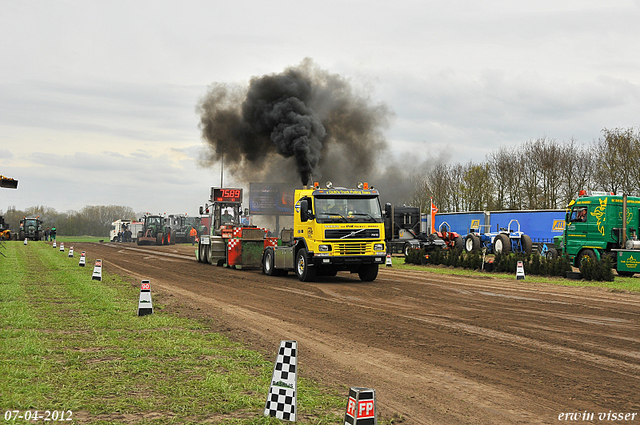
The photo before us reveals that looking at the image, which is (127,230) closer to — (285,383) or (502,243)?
(502,243)

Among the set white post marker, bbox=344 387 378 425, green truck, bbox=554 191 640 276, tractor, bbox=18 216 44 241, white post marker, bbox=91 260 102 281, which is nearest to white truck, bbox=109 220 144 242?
tractor, bbox=18 216 44 241

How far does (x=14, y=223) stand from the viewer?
12406 cm

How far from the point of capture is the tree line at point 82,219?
11606cm

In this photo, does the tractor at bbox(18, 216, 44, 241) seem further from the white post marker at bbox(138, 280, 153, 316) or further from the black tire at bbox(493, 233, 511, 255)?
the white post marker at bbox(138, 280, 153, 316)

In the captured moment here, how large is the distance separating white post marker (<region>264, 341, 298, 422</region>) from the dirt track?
1.05 m

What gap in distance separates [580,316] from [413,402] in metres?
7.09

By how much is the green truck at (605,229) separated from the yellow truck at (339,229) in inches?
316

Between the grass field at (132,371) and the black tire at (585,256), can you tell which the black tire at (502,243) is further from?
the grass field at (132,371)

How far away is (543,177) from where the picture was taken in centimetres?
4856

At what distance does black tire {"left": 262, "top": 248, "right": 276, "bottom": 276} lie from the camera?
21.2m

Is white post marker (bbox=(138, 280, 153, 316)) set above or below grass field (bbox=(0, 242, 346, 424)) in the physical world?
above

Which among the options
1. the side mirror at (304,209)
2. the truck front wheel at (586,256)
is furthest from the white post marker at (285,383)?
the truck front wheel at (586,256)

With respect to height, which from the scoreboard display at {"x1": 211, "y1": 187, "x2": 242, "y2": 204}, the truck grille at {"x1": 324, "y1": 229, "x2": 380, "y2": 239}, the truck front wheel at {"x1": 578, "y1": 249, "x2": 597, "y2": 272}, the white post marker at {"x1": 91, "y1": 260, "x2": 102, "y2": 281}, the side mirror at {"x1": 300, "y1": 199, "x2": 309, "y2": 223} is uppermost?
the scoreboard display at {"x1": 211, "y1": 187, "x2": 242, "y2": 204}

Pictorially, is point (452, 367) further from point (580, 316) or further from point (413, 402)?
point (580, 316)
